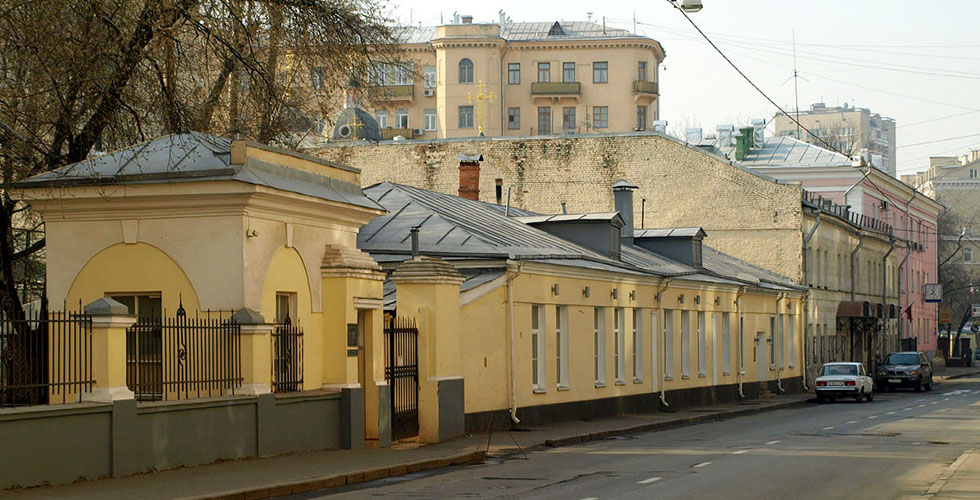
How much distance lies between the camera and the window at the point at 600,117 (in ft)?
302

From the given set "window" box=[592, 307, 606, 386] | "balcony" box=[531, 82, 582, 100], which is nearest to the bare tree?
"window" box=[592, 307, 606, 386]

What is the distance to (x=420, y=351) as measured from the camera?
2378cm

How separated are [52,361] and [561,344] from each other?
15.0 meters

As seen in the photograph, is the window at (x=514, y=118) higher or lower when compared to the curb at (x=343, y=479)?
higher

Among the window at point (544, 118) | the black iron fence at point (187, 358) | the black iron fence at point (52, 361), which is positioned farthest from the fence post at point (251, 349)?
the window at point (544, 118)

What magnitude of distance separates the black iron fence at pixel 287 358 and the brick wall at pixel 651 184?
96.3 feet

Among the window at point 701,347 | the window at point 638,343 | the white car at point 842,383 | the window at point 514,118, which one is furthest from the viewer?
the window at point 514,118

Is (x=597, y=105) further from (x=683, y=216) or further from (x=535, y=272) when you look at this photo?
(x=535, y=272)

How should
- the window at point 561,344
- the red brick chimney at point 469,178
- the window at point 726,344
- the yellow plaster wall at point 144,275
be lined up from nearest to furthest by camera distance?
the yellow plaster wall at point 144,275, the window at point 561,344, the red brick chimney at point 469,178, the window at point 726,344

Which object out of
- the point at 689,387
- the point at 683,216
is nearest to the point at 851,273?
the point at 683,216

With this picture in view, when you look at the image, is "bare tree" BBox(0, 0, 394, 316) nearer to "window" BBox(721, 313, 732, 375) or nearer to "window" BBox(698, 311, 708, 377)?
"window" BBox(698, 311, 708, 377)

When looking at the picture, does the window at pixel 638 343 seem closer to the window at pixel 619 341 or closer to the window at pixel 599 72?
the window at pixel 619 341

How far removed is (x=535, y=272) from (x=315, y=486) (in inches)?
491

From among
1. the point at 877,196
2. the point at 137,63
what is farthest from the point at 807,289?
the point at 137,63
